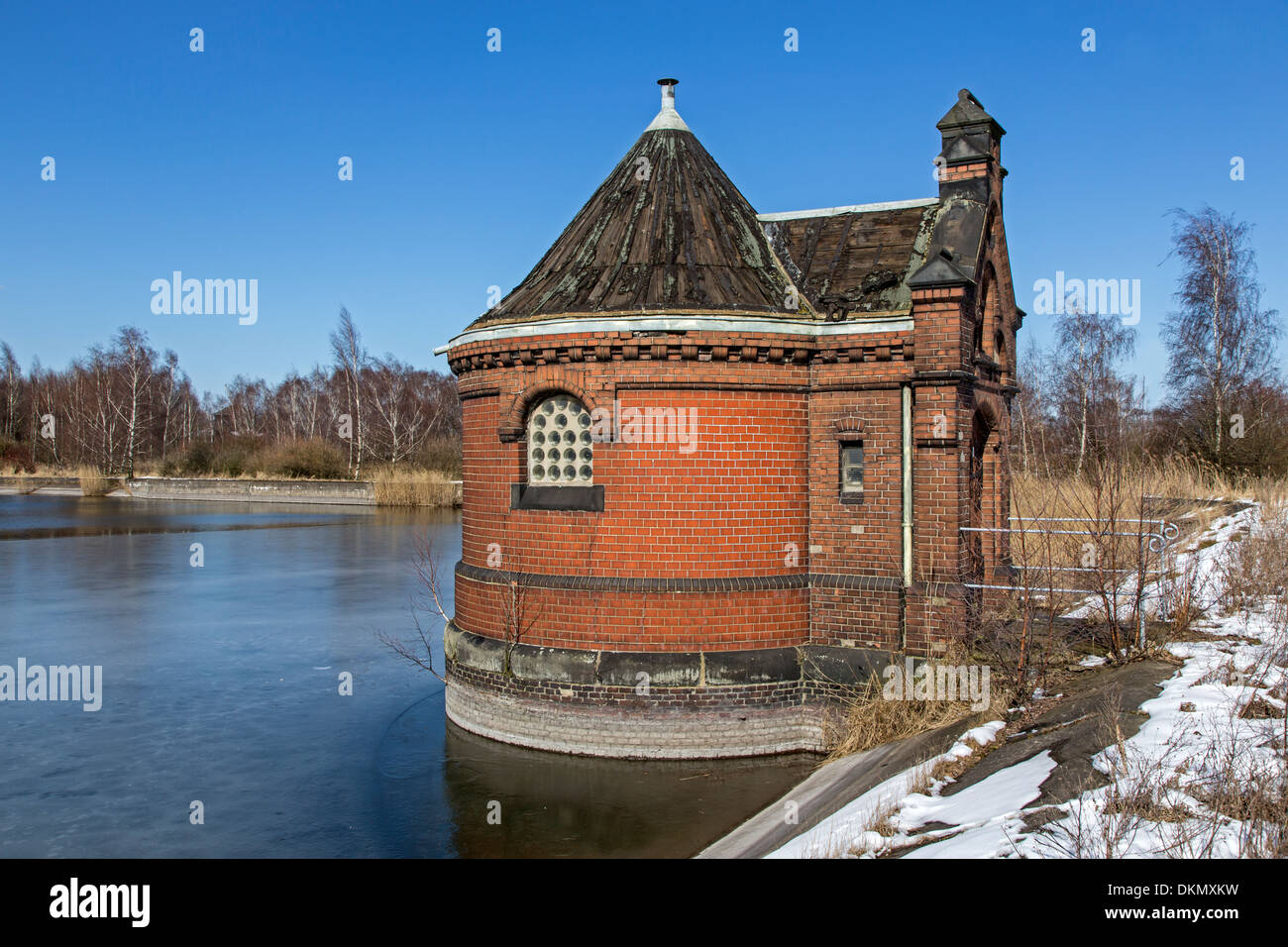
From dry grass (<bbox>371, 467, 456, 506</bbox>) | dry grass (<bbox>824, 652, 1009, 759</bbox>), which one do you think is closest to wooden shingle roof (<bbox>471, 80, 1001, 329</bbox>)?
dry grass (<bbox>824, 652, 1009, 759</bbox>)

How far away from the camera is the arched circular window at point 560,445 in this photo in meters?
11.0

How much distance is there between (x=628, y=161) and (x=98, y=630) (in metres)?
12.4

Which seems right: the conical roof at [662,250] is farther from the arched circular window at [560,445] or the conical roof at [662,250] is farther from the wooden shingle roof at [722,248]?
the arched circular window at [560,445]

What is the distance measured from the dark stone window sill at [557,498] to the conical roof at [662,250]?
1.97m

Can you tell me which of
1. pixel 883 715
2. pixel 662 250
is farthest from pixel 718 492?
pixel 662 250

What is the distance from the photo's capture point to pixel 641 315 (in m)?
10.4

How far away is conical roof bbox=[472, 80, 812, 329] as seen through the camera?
1091cm

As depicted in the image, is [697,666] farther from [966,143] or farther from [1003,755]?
[966,143]

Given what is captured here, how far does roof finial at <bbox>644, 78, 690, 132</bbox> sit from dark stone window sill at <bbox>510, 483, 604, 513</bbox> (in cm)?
513

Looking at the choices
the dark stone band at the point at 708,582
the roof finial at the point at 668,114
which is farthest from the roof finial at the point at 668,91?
the dark stone band at the point at 708,582

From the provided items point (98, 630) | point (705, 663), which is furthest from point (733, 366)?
point (98, 630)

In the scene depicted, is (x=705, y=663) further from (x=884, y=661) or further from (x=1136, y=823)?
(x=1136, y=823)

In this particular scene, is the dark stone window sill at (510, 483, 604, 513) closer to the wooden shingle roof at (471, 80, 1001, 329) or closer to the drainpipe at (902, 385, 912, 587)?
the wooden shingle roof at (471, 80, 1001, 329)

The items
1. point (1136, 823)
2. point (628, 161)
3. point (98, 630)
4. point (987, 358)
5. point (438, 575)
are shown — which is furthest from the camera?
point (438, 575)
